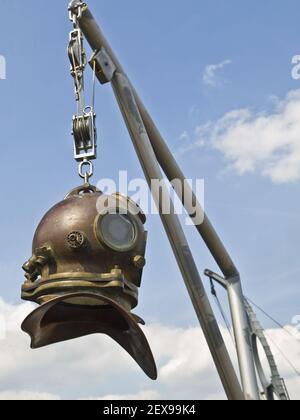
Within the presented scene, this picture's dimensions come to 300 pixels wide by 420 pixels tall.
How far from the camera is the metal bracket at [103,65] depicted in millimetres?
6703

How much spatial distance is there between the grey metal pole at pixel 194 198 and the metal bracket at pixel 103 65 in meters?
0.08

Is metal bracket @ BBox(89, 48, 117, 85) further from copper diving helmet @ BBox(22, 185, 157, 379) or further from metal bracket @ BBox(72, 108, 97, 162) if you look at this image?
copper diving helmet @ BBox(22, 185, 157, 379)

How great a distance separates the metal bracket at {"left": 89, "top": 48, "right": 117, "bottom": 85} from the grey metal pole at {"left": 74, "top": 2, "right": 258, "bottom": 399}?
0.08 metres

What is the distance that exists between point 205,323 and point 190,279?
1.44 ft

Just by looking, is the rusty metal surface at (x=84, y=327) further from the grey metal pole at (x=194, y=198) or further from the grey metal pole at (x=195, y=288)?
the grey metal pole at (x=194, y=198)

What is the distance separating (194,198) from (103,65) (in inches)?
69.5

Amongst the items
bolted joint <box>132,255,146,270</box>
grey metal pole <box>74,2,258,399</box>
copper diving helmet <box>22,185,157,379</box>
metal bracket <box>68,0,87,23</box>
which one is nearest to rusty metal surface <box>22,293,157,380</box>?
copper diving helmet <box>22,185,157,379</box>

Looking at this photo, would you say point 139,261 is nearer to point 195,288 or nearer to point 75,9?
point 195,288

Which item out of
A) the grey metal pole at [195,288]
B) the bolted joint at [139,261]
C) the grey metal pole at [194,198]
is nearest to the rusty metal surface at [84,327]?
the bolted joint at [139,261]

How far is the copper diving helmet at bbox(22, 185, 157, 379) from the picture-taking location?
5.27 metres

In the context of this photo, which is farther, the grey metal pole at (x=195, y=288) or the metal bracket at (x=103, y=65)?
the metal bracket at (x=103, y=65)

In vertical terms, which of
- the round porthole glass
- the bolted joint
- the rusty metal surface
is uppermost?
the round porthole glass

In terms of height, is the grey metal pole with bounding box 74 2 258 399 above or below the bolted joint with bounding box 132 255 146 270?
above

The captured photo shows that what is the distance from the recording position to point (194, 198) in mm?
7344
